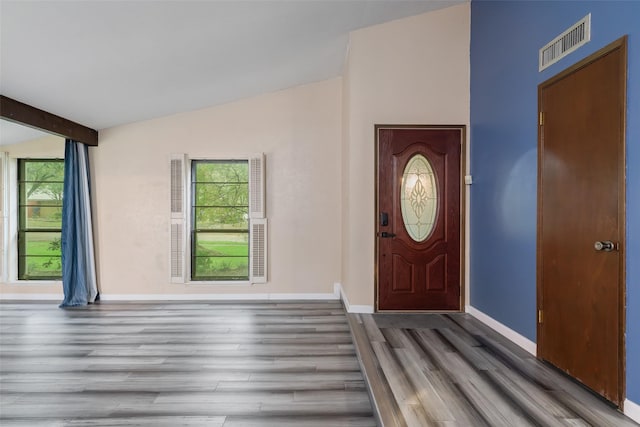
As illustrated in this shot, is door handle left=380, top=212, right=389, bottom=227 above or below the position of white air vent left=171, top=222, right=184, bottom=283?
above

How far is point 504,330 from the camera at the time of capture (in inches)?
134

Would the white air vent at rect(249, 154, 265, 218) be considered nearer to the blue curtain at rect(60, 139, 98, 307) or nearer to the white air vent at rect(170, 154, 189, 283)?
the white air vent at rect(170, 154, 189, 283)

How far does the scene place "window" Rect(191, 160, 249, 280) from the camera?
5.36m

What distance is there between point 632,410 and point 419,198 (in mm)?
2560

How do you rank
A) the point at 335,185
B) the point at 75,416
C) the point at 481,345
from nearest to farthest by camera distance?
the point at 75,416 < the point at 481,345 < the point at 335,185

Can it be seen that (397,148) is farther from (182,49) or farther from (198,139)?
(198,139)

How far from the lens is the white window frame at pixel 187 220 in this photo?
5.18m

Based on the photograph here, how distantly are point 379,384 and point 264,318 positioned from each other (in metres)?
2.13

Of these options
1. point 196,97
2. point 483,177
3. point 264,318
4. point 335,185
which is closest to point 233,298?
point 264,318

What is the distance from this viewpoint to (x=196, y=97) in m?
4.78

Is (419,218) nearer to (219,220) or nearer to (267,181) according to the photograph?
(267,181)

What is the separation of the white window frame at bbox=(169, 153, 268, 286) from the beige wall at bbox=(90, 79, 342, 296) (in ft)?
0.33

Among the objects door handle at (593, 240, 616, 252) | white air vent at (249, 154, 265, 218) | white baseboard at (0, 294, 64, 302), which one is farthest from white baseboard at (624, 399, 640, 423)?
white baseboard at (0, 294, 64, 302)

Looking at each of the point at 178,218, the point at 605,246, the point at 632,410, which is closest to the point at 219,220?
the point at 178,218
